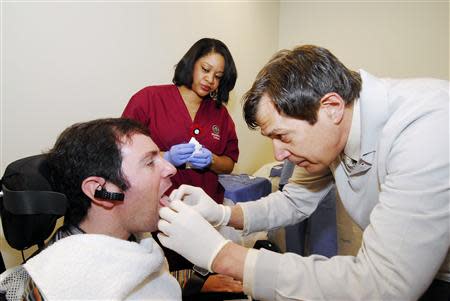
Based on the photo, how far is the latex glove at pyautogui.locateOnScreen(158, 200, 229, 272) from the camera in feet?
2.98

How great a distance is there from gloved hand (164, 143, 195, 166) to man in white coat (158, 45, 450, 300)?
17.8 inches

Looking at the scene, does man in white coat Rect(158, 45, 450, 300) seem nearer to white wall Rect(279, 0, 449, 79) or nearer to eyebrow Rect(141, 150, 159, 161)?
eyebrow Rect(141, 150, 159, 161)

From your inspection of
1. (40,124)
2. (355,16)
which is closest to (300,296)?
(40,124)

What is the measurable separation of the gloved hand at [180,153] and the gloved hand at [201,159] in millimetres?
38

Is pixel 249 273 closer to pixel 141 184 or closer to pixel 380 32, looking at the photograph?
pixel 141 184

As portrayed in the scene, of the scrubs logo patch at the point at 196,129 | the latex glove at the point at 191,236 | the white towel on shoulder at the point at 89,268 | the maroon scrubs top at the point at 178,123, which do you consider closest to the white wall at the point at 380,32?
the maroon scrubs top at the point at 178,123

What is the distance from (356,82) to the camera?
1.02 metres

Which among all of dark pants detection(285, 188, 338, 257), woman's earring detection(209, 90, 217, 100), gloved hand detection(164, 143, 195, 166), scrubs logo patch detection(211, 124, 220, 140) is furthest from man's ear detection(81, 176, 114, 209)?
dark pants detection(285, 188, 338, 257)

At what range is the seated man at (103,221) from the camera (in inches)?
34.1

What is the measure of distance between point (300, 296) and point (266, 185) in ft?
5.68

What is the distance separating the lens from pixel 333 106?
0.98 meters

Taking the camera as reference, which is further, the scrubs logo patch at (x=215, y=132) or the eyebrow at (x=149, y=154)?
the scrubs logo patch at (x=215, y=132)

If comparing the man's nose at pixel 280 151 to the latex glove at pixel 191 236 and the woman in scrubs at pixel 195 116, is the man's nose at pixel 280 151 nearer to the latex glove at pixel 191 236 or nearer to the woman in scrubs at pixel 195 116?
the latex glove at pixel 191 236

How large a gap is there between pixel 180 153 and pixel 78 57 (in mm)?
712
